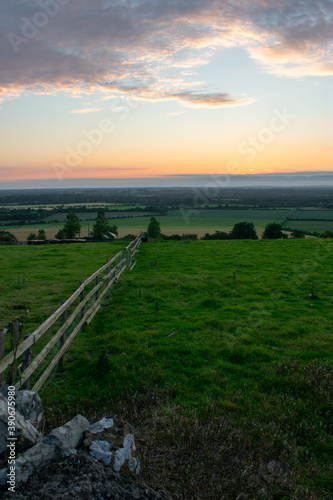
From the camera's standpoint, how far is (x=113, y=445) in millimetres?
3906

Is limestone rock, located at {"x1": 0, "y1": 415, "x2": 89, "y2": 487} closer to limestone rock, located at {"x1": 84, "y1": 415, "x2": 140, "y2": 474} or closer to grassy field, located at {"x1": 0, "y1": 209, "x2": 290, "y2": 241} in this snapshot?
limestone rock, located at {"x1": 84, "y1": 415, "x2": 140, "y2": 474}

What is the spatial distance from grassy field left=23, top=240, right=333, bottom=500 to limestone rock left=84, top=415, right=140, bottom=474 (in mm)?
443

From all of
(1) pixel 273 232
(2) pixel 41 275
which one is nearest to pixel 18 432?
(2) pixel 41 275

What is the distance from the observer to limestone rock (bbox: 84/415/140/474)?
374 centimetres

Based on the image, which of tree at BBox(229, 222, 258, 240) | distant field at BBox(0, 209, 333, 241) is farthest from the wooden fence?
distant field at BBox(0, 209, 333, 241)

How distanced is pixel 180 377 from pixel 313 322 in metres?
5.39

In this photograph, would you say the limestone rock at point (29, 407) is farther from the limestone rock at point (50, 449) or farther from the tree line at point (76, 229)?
the tree line at point (76, 229)

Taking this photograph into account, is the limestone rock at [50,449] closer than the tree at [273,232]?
Yes

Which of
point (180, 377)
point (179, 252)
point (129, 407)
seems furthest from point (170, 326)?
point (179, 252)

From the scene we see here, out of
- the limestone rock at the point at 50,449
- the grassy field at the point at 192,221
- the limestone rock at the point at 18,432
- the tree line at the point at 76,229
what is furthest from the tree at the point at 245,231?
the limestone rock at the point at 18,432

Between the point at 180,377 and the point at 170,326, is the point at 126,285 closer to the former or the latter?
the point at 170,326

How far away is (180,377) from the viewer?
675 centimetres

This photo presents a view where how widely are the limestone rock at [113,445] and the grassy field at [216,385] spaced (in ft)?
1.45

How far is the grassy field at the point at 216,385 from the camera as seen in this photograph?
4.30 metres
